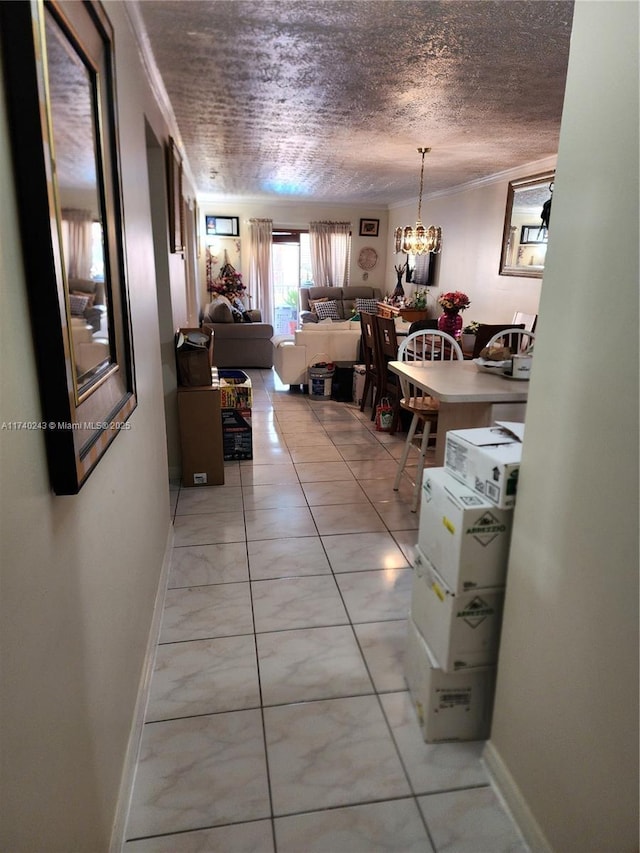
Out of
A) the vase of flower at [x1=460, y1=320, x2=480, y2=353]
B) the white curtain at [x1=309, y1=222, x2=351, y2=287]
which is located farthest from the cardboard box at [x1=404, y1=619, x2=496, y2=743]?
the white curtain at [x1=309, y1=222, x2=351, y2=287]

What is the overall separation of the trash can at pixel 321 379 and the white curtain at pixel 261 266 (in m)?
3.88

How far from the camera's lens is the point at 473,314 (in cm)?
632

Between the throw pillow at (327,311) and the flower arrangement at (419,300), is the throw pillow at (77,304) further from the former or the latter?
the throw pillow at (327,311)

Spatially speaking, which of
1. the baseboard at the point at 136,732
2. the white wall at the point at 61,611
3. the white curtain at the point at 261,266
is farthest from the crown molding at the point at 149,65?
the white curtain at the point at 261,266

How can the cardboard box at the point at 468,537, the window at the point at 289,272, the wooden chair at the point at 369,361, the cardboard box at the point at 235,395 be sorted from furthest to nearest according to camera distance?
the window at the point at 289,272, the wooden chair at the point at 369,361, the cardboard box at the point at 235,395, the cardboard box at the point at 468,537

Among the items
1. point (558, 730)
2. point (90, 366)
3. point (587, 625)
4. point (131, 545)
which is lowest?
point (558, 730)

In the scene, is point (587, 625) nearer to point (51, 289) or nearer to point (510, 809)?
point (510, 809)

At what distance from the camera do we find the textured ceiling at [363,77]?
6.71 ft

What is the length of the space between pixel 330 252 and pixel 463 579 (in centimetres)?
852

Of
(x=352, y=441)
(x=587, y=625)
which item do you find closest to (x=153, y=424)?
(x=587, y=625)

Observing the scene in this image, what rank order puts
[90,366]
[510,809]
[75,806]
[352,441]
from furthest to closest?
[352,441] < [510,809] < [90,366] < [75,806]

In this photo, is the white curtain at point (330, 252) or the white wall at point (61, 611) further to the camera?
the white curtain at point (330, 252)

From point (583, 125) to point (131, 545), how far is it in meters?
1.57

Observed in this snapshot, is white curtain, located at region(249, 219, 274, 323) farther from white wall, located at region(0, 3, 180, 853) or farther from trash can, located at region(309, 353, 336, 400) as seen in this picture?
white wall, located at region(0, 3, 180, 853)
